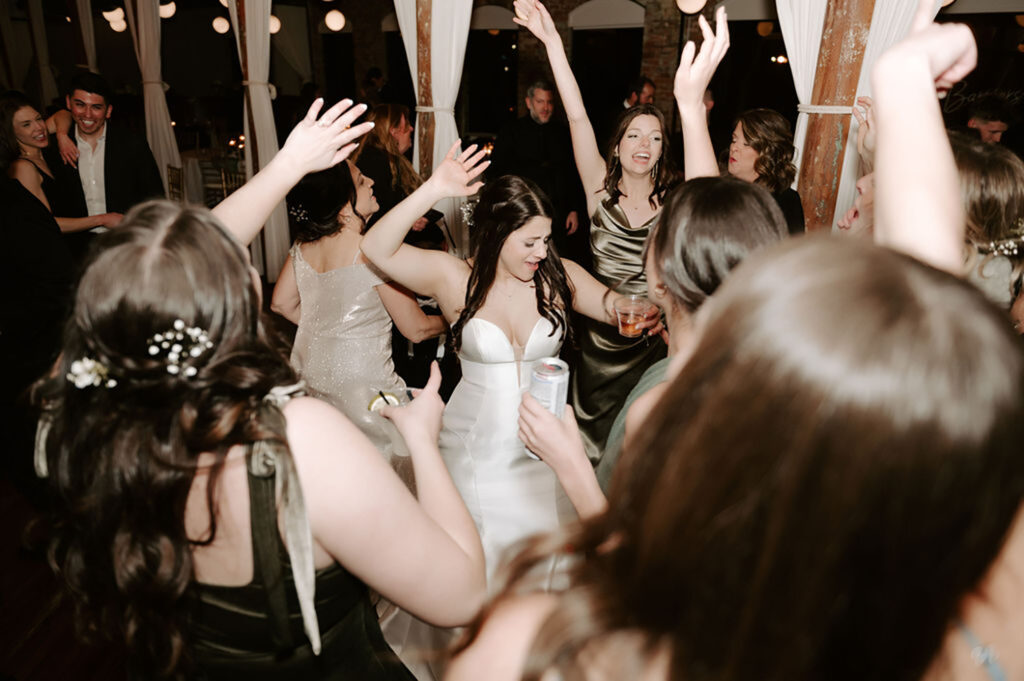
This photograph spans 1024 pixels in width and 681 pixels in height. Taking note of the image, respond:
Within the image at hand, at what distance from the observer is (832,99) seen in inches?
127

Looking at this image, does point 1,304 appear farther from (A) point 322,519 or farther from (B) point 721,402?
(B) point 721,402

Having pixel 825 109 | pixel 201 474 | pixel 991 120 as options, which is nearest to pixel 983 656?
pixel 201 474

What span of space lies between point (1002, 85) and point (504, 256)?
6871 mm

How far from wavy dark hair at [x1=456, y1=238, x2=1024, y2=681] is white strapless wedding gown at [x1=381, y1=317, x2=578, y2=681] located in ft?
4.30

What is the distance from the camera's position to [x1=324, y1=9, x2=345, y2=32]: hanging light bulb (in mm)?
9867

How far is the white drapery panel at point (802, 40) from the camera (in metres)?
3.22

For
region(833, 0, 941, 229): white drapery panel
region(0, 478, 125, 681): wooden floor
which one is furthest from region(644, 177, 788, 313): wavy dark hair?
region(833, 0, 941, 229): white drapery panel

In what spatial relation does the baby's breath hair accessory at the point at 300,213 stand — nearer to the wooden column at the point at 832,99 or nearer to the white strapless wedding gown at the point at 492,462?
the white strapless wedding gown at the point at 492,462

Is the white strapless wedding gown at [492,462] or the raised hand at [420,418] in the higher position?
the raised hand at [420,418]

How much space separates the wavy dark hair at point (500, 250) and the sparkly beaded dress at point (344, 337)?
1.39ft

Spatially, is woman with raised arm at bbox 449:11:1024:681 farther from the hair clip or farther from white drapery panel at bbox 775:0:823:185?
white drapery panel at bbox 775:0:823:185

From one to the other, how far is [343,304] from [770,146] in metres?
2.17

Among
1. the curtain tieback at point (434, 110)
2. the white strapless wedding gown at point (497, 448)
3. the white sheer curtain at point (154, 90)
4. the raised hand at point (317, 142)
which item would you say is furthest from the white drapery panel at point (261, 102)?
the raised hand at point (317, 142)

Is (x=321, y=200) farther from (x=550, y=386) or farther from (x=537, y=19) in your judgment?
(x=550, y=386)
